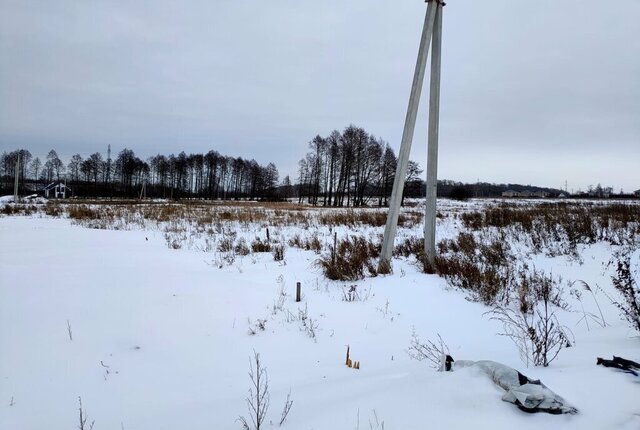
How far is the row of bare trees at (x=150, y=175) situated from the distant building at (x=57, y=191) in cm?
649

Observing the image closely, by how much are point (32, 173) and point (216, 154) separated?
49182mm

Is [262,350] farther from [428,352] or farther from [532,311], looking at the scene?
[532,311]

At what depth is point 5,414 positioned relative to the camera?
2.48 metres

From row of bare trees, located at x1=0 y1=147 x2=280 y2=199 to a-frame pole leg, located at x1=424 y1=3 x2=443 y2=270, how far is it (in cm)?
7092

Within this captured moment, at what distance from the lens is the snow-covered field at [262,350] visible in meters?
2.23

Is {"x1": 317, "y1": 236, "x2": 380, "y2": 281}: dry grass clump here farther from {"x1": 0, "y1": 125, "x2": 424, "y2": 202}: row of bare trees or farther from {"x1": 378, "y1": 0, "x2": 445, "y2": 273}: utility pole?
{"x1": 0, "y1": 125, "x2": 424, "y2": 202}: row of bare trees

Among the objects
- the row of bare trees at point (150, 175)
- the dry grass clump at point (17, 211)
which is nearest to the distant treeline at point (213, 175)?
the row of bare trees at point (150, 175)

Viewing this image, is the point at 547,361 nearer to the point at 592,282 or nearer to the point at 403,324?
the point at 403,324

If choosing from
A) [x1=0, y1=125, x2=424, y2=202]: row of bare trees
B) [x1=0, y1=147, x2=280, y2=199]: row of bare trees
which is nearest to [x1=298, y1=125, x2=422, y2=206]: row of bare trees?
[x1=0, y1=125, x2=424, y2=202]: row of bare trees

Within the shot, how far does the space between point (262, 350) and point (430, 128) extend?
5.53 meters

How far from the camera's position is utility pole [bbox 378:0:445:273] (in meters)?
6.64

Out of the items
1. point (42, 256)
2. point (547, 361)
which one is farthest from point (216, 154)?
point (547, 361)

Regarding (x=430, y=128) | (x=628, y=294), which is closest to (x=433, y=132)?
(x=430, y=128)

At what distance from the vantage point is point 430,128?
695 cm
